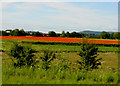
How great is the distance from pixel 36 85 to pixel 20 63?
4.56m

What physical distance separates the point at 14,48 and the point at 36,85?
5238 mm

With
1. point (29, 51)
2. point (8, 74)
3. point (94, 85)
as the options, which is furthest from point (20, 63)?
point (94, 85)

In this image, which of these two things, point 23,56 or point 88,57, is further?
point 23,56

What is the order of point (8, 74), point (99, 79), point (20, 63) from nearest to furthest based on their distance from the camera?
point (99, 79)
point (8, 74)
point (20, 63)

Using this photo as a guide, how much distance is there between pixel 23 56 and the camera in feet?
31.1

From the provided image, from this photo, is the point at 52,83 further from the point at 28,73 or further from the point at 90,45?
the point at 90,45

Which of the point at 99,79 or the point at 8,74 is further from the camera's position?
the point at 8,74

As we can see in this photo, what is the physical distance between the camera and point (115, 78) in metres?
5.98

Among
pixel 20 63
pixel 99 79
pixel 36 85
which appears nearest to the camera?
pixel 36 85

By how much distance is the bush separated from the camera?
9.28m

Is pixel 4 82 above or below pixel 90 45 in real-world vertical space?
below

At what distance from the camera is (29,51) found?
371 inches

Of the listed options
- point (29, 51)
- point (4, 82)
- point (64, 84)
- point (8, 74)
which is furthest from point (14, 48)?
point (64, 84)

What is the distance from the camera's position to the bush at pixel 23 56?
928cm
